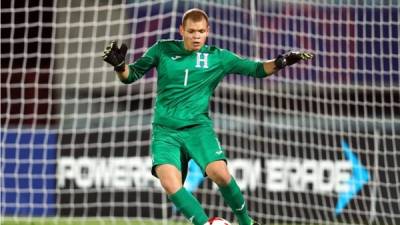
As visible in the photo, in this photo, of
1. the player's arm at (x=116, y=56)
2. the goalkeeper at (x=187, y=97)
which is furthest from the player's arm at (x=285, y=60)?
the player's arm at (x=116, y=56)

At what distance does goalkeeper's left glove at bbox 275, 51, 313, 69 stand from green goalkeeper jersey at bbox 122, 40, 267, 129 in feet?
0.53

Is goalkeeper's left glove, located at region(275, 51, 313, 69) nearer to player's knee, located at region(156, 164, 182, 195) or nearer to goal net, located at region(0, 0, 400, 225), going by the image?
player's knee, located at region(156, 164, 182, 195)

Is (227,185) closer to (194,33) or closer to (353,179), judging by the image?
(194,33)

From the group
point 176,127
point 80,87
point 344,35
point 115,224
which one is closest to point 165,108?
point 176,127

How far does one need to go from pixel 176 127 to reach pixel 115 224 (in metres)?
Answer: 4.32

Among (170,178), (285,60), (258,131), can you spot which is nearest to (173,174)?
(170,178)

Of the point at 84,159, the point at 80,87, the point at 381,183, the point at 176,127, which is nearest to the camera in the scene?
the point at 176,127

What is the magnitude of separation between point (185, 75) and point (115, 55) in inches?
20.4

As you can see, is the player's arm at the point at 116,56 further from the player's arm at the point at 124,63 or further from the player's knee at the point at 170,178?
the player's knee at the point at 170,178

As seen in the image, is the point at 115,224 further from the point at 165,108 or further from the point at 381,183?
the point at 165,108

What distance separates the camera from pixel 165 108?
22.8 ft

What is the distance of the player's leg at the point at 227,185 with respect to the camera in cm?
687

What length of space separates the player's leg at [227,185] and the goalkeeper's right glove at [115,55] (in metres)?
0.89

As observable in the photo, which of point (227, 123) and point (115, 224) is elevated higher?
point (227, 123)
